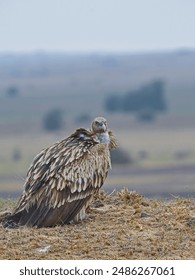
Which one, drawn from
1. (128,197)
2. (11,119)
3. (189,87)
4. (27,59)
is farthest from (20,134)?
(27,59)

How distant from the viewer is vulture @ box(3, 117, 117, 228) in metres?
13.0

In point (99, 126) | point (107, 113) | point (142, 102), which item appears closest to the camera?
point (99, 126)

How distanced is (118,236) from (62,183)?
4.16ft

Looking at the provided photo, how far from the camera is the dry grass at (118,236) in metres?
11.7

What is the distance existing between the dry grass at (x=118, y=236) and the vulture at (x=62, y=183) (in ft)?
0.68

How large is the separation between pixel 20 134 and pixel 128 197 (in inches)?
2875

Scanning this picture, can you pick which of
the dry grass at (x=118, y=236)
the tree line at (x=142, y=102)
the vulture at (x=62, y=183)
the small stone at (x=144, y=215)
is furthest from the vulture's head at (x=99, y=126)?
the tree line at (x=142, y=102)

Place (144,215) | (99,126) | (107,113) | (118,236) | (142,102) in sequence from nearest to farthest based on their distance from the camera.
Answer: (118,236) < (144,215) < (99,126) < (107,113) < (142,102)

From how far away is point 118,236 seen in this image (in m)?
12.2

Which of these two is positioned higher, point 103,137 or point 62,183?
point 103,137

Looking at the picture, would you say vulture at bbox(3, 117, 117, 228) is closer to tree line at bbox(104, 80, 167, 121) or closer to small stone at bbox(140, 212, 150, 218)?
small stone at bbox(140, 212, 150, 218)

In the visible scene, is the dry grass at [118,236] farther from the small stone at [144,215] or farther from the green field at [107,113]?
the green field at [107,113]

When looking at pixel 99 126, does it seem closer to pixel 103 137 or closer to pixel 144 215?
pixel 103 137

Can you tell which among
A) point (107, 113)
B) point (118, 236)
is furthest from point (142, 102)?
point (118, 236)
